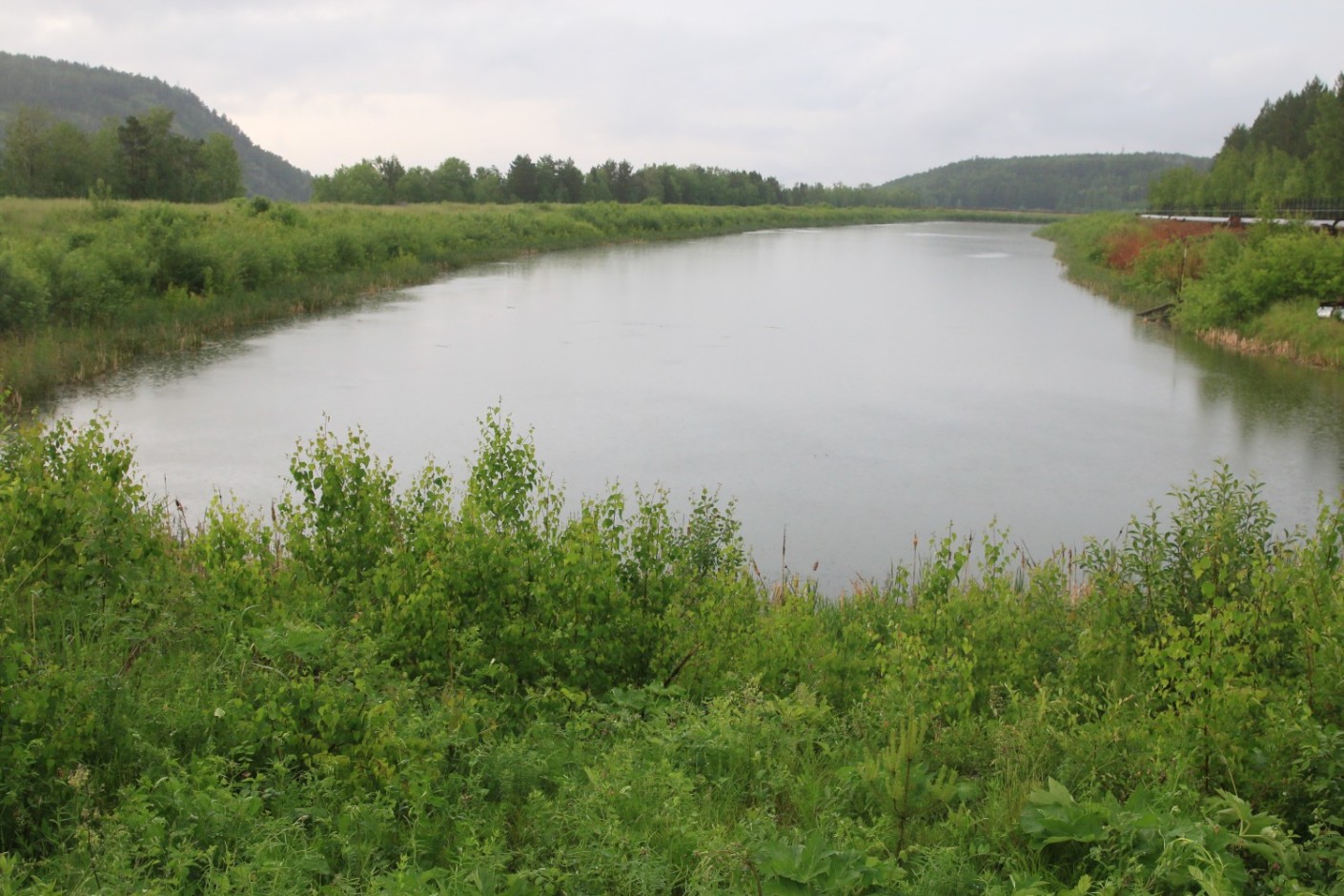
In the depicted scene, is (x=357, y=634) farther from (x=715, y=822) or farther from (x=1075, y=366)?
(x=1075, y=366)

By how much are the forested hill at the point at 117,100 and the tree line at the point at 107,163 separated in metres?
66.1

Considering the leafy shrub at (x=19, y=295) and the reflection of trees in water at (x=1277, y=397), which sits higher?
the leafy shrub at (x=19, y=295)

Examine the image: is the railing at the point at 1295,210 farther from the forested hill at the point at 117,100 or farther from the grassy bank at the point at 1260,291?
the forested hill at the point at 117,100

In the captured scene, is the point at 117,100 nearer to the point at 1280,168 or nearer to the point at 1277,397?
the point at 1280,168

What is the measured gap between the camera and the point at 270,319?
62.7ft

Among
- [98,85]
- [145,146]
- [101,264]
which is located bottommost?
[101,264]

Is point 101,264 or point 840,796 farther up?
point 101,264

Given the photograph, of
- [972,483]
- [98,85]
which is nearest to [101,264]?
[972,483]

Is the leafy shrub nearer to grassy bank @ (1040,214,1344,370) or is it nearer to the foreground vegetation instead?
the foreground vegetation

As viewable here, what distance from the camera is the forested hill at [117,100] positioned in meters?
113

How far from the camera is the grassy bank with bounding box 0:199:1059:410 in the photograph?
13320 mm

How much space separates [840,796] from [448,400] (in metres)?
10.3

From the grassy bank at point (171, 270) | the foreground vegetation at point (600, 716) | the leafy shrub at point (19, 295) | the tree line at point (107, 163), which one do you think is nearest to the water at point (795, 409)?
the grassy bank at point (171, 270)

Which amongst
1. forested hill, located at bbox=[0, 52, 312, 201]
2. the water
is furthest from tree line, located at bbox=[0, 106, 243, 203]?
forested hill, located at bbox=[0, 52, 312, 201]
